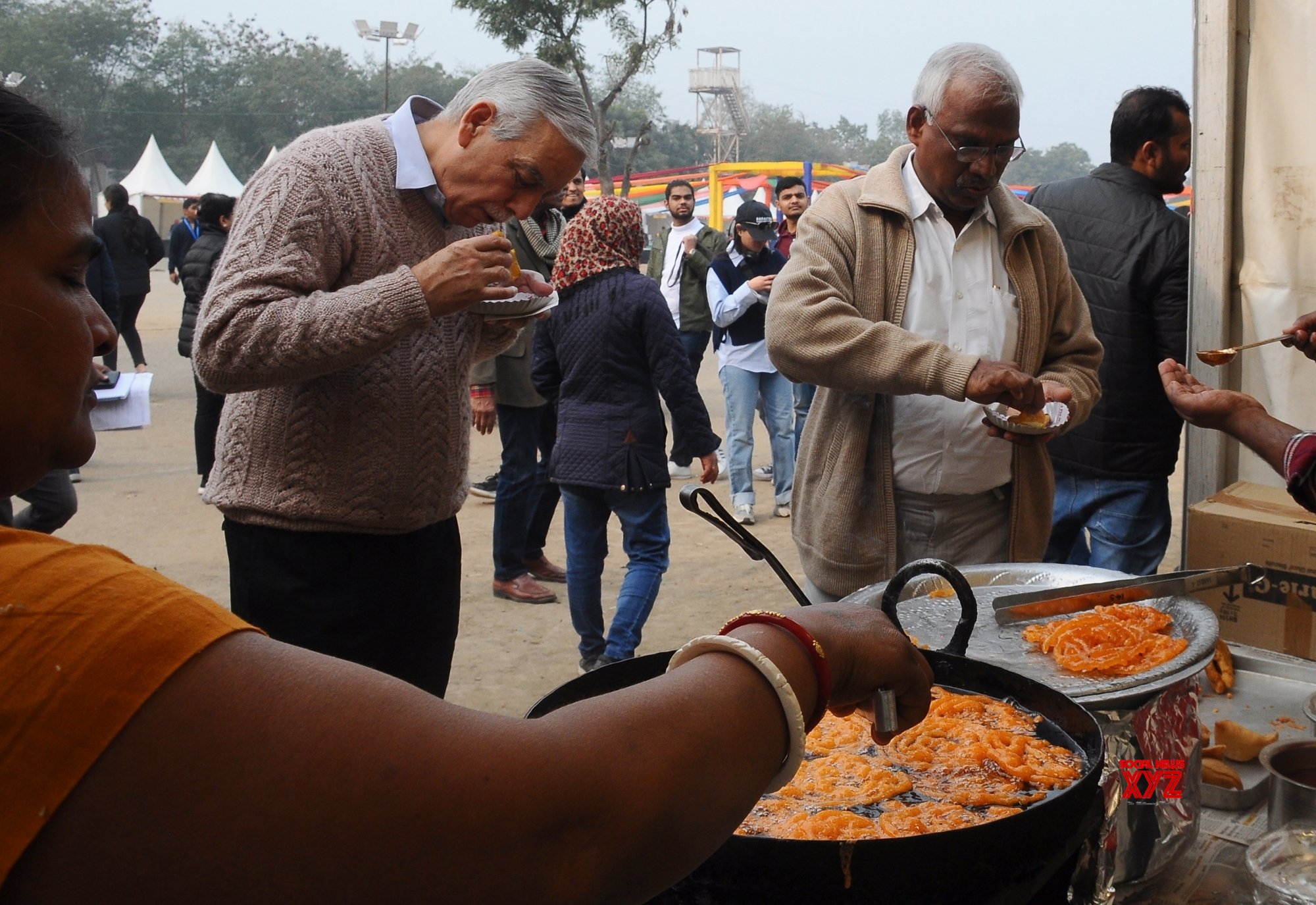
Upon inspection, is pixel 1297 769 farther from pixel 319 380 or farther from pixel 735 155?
pixel 735 155

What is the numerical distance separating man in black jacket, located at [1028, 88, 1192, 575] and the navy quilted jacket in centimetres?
149

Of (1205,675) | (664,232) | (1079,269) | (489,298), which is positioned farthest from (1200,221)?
(664,232)

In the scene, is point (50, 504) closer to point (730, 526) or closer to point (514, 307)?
point (514, 307)

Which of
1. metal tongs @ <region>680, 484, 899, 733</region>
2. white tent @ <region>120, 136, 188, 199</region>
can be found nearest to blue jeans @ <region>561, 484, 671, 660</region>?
metal tongs @ <region>680, 484, 899, 733</region>

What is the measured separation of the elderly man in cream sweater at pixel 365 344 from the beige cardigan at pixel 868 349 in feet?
2.20

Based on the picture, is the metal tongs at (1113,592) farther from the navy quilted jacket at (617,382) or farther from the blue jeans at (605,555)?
the blue jeans at (605,555)

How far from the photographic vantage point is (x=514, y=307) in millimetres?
2473

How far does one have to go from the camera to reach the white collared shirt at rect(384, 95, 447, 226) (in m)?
2.26

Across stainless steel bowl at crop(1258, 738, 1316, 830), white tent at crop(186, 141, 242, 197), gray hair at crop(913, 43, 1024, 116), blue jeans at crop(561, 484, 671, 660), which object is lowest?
blue jeans at crop(561, 484, 671, 660)

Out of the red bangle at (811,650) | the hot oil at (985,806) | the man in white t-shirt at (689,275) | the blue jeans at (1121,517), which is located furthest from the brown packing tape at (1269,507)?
the man in white t-shirt at (689,275)

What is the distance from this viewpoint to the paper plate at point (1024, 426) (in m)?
2.55

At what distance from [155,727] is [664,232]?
9.01m

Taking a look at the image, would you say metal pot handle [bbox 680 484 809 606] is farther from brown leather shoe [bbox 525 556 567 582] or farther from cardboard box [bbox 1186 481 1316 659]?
brown leather shoe [bbox 525 556 567 582]

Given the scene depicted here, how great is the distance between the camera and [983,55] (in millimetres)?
2682
